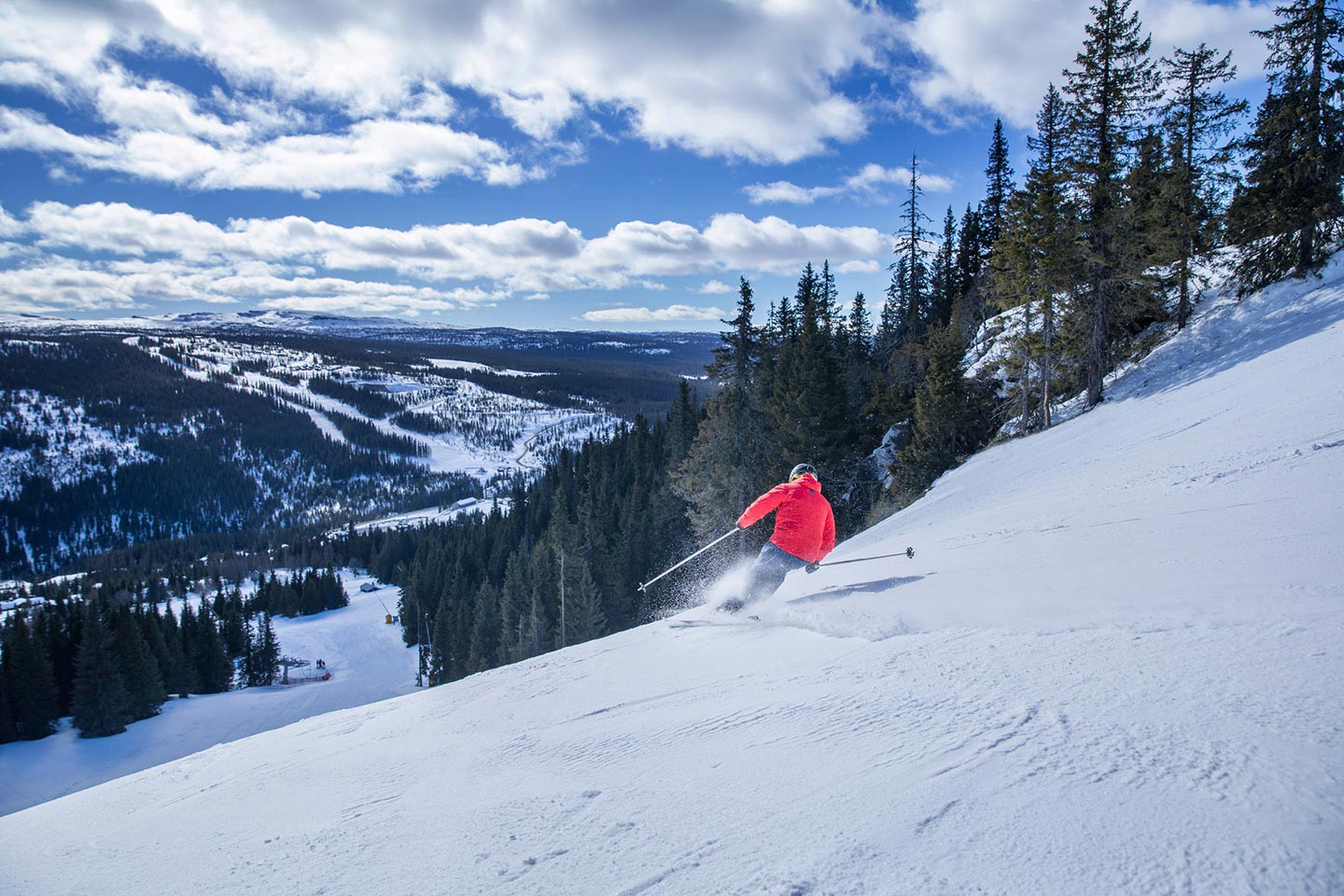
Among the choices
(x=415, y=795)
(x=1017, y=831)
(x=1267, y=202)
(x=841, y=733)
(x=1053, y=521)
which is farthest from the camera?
(x=1267, y=202)

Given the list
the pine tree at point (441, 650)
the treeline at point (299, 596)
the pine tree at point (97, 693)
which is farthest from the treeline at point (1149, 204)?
the treeline at point (299, 596)

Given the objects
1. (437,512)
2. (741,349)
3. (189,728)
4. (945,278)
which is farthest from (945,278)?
(437,512)

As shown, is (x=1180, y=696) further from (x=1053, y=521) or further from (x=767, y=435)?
(x=767, y=435)

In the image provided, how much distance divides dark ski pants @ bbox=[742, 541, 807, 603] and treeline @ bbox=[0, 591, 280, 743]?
55257mm

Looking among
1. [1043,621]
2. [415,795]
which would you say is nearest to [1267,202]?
[1043,621]

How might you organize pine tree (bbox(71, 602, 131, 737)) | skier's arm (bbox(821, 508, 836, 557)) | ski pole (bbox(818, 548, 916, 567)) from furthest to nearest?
1. pine tree (bbox(71, 602, 131, 737))
2. skier's arm (bbox(821, 508, 836, 557))
3. ski pole (bbox(818, 548, 916, 567))

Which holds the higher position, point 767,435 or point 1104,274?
point 1104,274

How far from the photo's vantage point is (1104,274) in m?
20.4

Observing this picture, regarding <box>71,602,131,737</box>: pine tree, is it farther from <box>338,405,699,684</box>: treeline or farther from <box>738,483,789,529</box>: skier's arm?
<box>738,483,789,529</box>: skier's arm

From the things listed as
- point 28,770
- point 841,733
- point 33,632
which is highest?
point 841,733

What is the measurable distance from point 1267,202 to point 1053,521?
768 inches

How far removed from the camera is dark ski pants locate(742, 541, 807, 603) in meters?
7.66

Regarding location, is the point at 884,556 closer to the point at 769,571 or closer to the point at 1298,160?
the point at 769,571

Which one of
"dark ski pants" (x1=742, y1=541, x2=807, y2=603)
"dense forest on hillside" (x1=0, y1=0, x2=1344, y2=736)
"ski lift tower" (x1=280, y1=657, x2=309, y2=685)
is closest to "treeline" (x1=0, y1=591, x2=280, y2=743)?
"ski lift tower" (x1=280, y1=657, x2=309, y2=685)
